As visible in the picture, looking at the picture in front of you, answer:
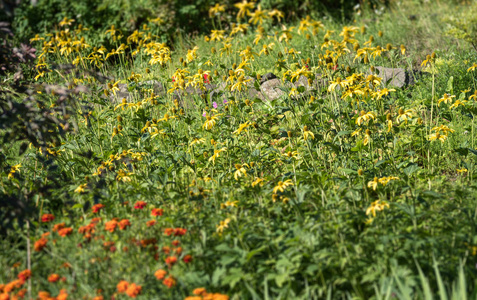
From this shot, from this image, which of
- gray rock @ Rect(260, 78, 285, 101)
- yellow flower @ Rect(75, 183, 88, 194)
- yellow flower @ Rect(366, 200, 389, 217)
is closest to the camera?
yellow flower @ Rect(366, 200, 389, 217)

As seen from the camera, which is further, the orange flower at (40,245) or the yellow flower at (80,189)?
the yellow flower at (80,189)

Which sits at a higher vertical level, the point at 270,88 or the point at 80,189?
the point at 80,189

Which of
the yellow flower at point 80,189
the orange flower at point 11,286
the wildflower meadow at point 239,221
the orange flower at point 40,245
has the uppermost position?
the yellow flower at point 80,189

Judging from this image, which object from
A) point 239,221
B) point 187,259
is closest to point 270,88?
point 239,221

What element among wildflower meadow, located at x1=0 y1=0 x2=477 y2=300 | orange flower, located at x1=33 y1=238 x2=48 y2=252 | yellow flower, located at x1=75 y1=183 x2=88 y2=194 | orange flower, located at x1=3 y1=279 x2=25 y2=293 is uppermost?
yellow flower, located at x1=75 y1=183 x2=88 y2=194

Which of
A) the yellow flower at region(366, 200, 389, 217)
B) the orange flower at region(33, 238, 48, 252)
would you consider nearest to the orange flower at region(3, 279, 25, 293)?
the orange flower at region(33, 238, 48, 252)

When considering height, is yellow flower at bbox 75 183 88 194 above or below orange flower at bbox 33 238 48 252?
above

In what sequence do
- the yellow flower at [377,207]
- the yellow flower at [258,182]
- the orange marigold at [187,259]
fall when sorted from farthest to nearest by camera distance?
the yellow flower at [258,182], the yellow flower at [377,207], the orange marigold at [187,259]

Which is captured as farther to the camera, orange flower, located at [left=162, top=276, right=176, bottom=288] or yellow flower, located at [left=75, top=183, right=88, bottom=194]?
yellow flower, located at [left=75, top=183, right=88, bottom=194]

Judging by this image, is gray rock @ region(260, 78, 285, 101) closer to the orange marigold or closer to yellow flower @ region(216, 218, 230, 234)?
yellow flower @ region(216, 218, 230, 234)

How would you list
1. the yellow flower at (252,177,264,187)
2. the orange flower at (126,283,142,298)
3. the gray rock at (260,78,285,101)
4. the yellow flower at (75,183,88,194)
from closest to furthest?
1. the orange flower at (126,283,142,298)
2. the yellow flower at (75,183,88,194)
3. the yellow flower at (252,177,264,187)
4. the gray rock at (260,78,285,101)

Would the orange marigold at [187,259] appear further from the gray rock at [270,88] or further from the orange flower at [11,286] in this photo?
the gray rock at [270,88]

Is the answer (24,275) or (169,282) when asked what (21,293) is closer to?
(24,275)

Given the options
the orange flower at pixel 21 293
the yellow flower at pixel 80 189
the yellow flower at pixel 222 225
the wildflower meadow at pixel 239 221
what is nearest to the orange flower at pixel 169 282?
the wildflower meadow at pixel 239 221
